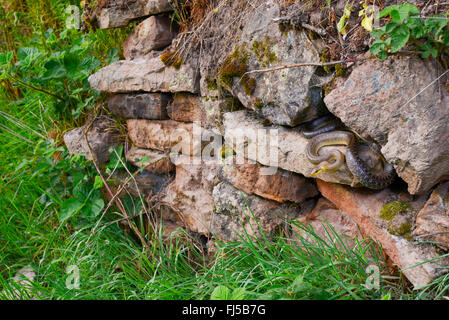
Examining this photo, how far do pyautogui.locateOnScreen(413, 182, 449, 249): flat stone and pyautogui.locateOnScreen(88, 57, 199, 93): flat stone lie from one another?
8.31ft

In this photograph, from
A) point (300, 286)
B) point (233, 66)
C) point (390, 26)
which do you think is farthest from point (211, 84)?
point (300, 286)

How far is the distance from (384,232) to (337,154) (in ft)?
2.20

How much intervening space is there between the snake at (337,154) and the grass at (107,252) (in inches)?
20.7

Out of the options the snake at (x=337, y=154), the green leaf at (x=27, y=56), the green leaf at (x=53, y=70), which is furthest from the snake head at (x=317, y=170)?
the green leaf at (x=27, y=56)

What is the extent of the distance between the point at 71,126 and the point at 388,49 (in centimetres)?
448

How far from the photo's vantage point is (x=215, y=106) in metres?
3.96

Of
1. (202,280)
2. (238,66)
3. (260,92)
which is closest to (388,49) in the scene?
(260,92)

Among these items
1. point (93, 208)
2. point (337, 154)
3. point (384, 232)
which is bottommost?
point (384, 232)

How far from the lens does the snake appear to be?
2.80 m

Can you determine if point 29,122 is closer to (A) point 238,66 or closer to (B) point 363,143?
(A) point 238,66

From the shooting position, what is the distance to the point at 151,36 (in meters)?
4.61

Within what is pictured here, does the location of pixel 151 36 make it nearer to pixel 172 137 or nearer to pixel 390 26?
pixel 172 137

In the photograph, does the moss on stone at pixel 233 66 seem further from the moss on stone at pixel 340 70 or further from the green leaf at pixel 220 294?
the green leaf at pixel 220 294

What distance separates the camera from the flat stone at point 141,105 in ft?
14.8
